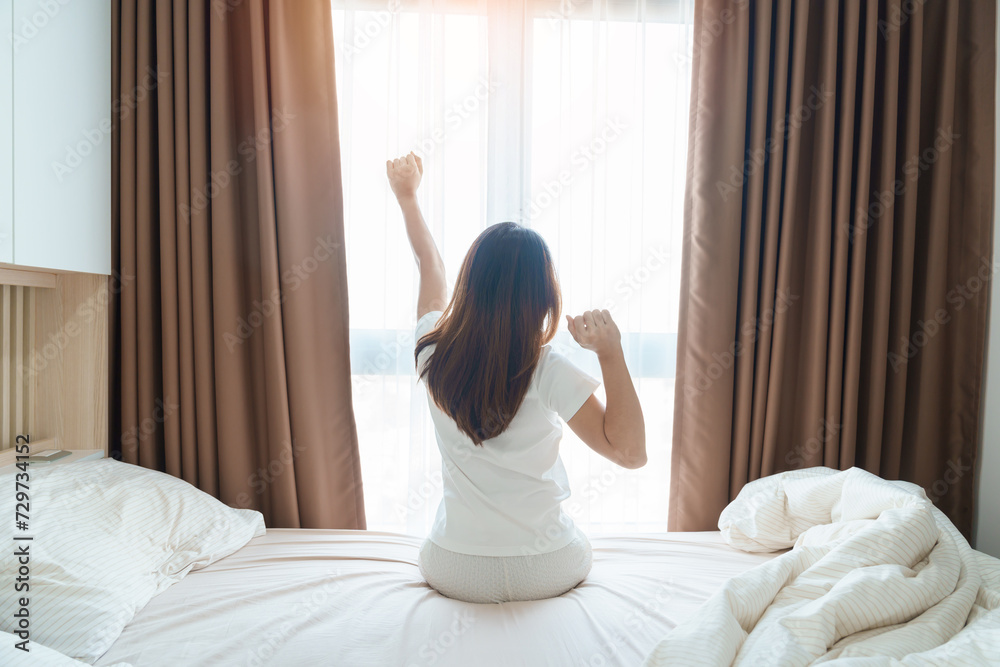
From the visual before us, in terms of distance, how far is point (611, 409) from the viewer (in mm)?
1187

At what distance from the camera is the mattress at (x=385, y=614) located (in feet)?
3.34

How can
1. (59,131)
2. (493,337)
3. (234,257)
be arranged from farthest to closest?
(234,257), (59,131), (493,337)

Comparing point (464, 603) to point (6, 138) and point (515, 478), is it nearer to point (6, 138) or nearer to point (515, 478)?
point (515, 478)

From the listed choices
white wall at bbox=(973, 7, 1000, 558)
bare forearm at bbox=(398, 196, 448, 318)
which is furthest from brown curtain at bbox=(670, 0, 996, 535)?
bare forearm at bbox=(398, 196, 448, 318)

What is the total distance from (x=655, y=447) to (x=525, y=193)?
972mm

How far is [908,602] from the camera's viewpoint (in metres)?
0.98

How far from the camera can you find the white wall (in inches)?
70.6

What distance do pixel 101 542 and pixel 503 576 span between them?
0.88 meters

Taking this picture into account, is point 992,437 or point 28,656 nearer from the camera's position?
point 28,656

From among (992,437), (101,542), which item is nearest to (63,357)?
(101,542)

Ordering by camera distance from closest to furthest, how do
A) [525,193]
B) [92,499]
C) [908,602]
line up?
[908,602] → [92,499] → [525,193]

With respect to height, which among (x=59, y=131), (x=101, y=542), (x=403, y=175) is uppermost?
(x=59, y=131)

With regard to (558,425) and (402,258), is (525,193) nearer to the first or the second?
(402,258)

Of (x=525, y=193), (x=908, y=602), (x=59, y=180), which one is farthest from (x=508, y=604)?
(x=59, y=180)
